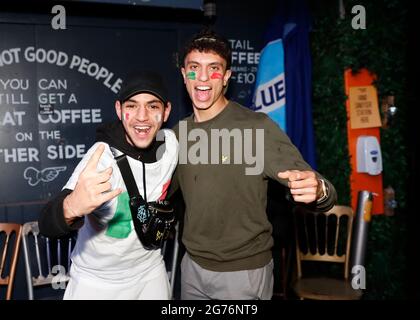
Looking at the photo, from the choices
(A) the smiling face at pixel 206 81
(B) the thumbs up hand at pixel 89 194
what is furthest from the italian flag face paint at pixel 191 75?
(B) the thumbs up hand at pixel 89 194

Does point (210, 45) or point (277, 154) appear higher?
point (210, 45)

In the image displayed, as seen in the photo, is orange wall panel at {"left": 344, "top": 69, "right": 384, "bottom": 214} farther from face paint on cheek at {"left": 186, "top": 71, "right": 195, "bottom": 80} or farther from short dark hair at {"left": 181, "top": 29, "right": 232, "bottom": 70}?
face paint on cheek at {"left": 186, "top": 71, "right": 195, "bottom": 80}

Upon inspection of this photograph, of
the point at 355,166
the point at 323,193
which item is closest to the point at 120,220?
the point at 323,193

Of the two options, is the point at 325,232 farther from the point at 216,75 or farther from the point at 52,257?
the point at 52,257

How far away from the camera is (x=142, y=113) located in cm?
213

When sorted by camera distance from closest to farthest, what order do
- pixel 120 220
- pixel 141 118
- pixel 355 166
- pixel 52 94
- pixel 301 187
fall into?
pixel 301 187 → pixel 120 220 → pixel 141 118 → pixel 52 94 → pixel 355 166

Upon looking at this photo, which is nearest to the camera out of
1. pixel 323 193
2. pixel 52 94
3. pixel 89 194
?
pixel 89 194

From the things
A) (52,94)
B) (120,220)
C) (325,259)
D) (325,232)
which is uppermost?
(52,94)

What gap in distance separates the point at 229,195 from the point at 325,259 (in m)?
1.57

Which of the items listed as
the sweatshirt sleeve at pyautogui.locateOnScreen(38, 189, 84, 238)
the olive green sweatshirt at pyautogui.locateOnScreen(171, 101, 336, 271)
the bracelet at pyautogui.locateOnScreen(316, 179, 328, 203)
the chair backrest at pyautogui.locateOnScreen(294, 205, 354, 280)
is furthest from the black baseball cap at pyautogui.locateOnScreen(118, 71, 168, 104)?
the chair backrest at pyautogui.locateOnScreen(294, 205, 354, 280)

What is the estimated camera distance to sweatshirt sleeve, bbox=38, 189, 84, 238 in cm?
170

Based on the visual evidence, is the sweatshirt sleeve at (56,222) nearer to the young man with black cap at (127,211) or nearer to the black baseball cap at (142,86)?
the young man with black cap at (127,211)

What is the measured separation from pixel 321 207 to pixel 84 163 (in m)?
1.06

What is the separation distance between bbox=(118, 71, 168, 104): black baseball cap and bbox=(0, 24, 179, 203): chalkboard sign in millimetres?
1415
